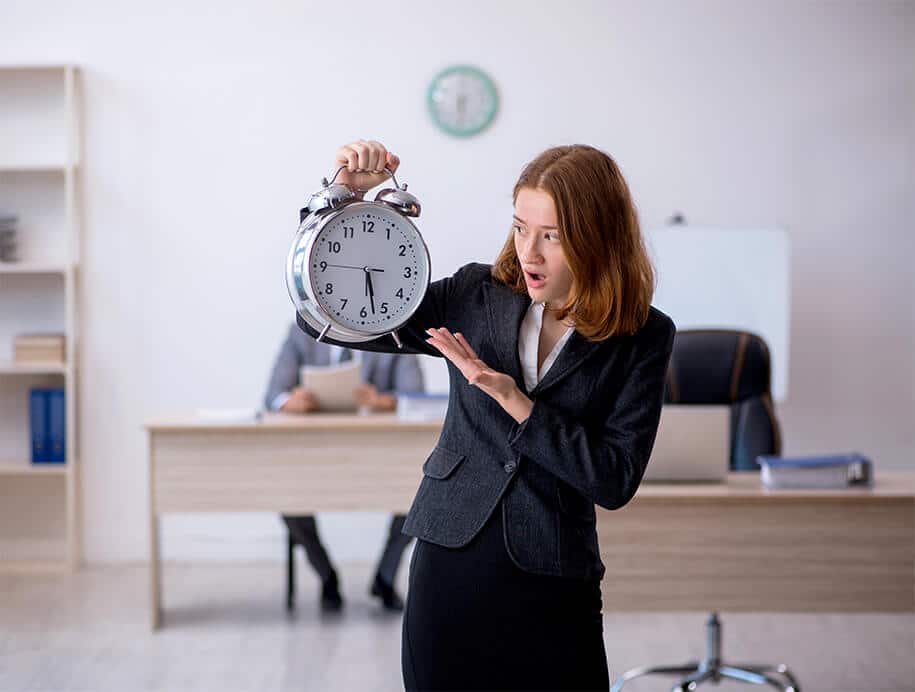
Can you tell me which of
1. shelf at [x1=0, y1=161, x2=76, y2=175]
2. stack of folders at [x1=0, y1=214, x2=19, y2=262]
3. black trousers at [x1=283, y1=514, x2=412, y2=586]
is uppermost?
shelf at [x1=0, y1=161, x2=76, y2=175]

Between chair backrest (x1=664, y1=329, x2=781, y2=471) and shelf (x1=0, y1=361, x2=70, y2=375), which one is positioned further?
shelf (x1=0, y1=361, x2=70, y2=375)

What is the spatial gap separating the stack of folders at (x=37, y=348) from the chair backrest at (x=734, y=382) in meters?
2.71

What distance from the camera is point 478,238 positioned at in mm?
4961

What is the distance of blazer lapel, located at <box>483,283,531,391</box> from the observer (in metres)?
1.50

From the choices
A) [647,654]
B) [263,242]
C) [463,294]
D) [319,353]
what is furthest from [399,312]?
[263,242]

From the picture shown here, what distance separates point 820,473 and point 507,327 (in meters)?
1.86

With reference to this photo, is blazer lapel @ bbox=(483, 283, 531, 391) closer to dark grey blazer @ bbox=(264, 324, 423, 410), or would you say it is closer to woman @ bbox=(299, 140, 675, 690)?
woman @ bbox=(299, 140, 675, 690)

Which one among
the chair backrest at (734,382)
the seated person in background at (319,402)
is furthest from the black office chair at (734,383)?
the seated person in background at (319,402)

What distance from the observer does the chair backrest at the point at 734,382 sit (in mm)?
3689

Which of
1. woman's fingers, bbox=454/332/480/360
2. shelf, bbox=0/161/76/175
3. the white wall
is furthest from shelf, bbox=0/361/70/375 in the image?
woman's fingers, bbox=454/332/480/360

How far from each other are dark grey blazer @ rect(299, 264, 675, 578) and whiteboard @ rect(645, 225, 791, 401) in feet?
10.3

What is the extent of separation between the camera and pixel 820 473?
10.1 feet

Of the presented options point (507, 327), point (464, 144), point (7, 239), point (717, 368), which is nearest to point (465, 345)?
point (507, 327)

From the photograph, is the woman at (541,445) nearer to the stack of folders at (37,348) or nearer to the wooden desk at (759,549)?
the wooden desk at (759,549)
